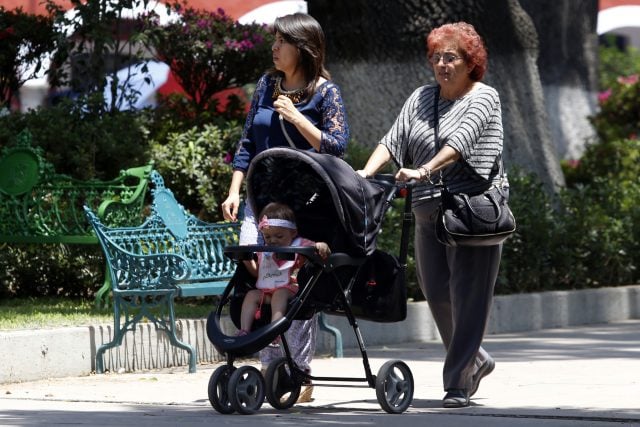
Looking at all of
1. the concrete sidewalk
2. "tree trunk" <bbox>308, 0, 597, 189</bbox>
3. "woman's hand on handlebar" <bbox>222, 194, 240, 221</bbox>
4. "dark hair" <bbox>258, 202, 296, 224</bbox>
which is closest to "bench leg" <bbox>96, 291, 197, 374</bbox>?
the concrete sidewalk

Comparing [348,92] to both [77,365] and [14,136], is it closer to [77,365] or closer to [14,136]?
[14,136]

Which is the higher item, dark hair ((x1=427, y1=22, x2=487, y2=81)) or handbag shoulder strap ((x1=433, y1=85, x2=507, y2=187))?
dark hair ((x1=427, y1=22, x2=487, y2=81))

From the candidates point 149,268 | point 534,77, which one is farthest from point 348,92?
point 149,268

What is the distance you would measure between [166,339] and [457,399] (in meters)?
2.56

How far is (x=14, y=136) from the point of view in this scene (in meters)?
12.0

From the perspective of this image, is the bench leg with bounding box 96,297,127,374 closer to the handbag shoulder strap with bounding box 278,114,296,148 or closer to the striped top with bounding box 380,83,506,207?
the handbag shoulder strap with bounding box 278,114,296,148

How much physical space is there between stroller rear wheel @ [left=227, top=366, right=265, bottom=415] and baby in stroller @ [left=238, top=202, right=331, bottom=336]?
0.21m

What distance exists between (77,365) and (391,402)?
2460mm

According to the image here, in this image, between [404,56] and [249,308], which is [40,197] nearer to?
[404,56]

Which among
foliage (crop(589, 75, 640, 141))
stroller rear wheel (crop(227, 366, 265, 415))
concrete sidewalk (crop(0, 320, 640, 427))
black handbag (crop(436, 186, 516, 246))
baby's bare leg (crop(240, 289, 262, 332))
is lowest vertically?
concrete sidewalk (crop(0, 320, 640, 427))

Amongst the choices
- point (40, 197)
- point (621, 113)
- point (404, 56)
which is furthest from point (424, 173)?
point (621, 113)

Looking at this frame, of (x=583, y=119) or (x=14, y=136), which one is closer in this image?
(x=14, y=136)

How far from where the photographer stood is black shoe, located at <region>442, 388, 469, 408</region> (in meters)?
7.21

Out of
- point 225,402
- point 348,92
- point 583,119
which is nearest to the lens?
point 225,402
